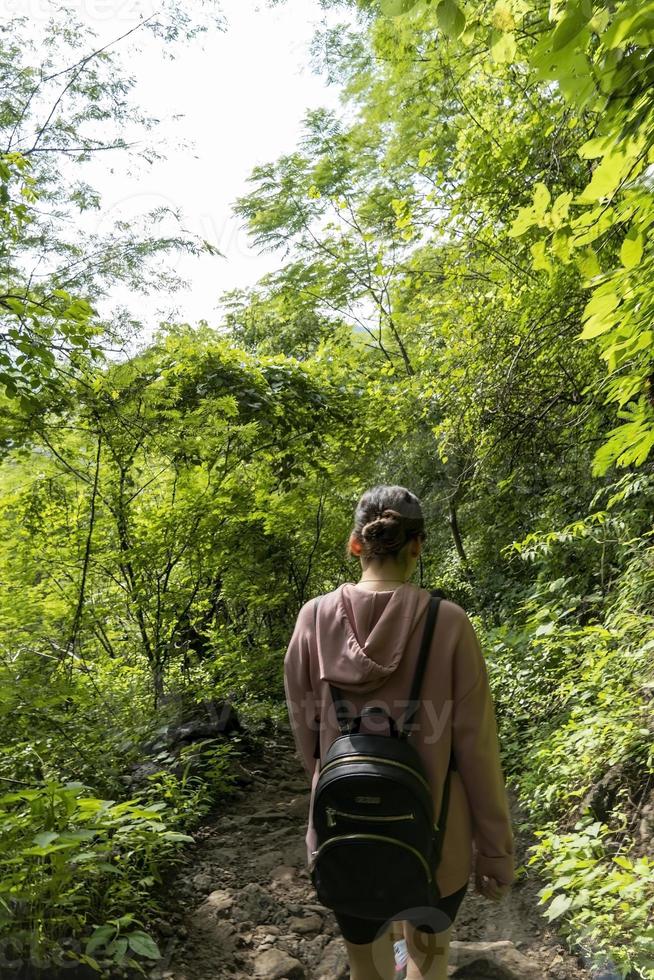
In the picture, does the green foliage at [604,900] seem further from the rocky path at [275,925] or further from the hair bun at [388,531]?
the hair bun at [388,531]

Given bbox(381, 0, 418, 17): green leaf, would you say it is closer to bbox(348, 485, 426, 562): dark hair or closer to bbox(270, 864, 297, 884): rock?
bbox(348, 485, 426, 562): dark hair

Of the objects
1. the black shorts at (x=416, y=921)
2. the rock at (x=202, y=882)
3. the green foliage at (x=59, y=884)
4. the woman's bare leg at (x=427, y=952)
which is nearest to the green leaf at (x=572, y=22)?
the black shorts at (x=416, y=921)

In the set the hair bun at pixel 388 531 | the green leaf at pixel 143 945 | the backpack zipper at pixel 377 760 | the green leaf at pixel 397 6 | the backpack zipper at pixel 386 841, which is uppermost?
the green leaf at pixel 397 6

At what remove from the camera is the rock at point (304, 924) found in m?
3.58

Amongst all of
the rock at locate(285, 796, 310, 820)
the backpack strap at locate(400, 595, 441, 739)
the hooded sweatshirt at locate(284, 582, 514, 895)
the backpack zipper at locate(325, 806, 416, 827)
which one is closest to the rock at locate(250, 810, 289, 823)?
the rock at locate(285, 796, 310, 820)

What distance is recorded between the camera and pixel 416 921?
71.0 inches

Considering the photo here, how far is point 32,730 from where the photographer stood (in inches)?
148

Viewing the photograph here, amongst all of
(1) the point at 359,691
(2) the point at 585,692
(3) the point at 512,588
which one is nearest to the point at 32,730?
(1) the point at 359,691

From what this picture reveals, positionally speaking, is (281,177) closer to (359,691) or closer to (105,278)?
(105,278)

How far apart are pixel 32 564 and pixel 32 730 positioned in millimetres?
2067

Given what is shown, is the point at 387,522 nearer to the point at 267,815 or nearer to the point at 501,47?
the point at 501,47

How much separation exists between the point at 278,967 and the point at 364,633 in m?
2.16

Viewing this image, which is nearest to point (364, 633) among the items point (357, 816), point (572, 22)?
point (357, 816)

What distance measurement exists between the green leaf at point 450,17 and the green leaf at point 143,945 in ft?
10.3
